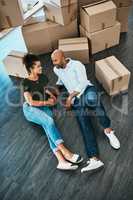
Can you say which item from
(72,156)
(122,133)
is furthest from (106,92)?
(72,156)

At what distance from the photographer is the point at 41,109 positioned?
190 centimetres

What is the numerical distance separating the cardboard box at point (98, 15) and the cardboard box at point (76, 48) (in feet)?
0.52

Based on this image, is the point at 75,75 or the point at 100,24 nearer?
the point at 75,75

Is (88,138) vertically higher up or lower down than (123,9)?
lower down

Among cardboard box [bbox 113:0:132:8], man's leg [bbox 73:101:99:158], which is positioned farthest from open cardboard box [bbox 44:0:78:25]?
man's leg [bbox 73:101:99:158]

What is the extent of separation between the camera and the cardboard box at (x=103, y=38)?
2451 millimetres

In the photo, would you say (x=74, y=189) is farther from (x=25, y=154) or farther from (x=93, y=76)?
(x=93, y=76)

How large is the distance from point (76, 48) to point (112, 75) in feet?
2.00

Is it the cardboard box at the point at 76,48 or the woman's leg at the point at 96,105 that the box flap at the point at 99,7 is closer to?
the cardboard box at the point at 76,48

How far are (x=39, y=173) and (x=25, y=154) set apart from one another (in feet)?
0.71

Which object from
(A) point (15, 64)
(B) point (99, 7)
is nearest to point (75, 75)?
(A) point (15, 64)

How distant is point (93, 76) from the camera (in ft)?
7.86

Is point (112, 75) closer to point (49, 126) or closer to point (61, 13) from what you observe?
point (49, 126)

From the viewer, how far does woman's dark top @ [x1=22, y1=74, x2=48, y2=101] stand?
1.82m
